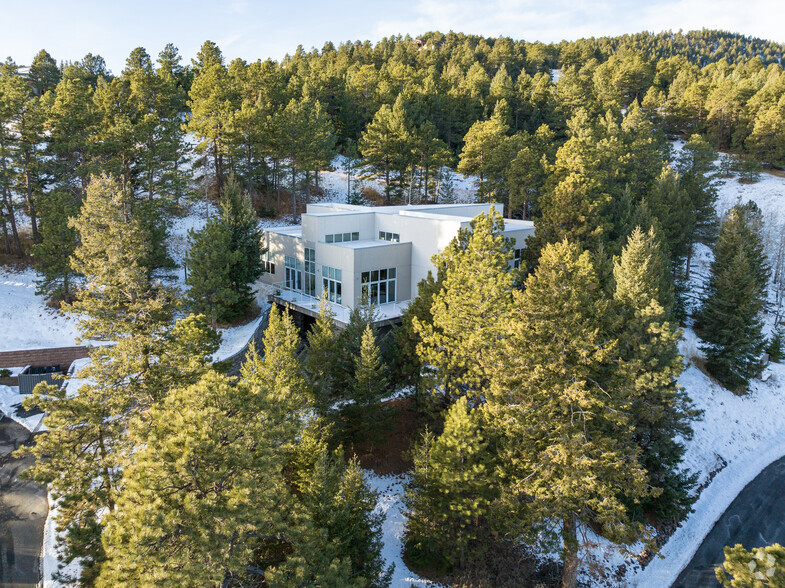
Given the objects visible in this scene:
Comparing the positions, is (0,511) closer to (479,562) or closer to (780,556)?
(479,562)

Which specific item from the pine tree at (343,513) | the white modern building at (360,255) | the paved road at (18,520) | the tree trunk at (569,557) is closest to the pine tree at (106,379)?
the paved road at (18,520)

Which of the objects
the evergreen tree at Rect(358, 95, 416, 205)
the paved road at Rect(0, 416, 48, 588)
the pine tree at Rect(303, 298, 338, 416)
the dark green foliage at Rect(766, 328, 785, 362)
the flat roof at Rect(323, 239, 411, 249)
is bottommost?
the dark green foliage at Rect(766, 328, 785, 362)

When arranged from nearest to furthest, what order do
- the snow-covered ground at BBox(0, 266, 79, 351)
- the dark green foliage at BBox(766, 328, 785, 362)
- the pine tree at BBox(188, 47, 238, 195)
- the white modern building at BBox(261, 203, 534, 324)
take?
the snow-covered ground at BBox(0, 266, 79, 351) → the white modern building at BBox(261, 203, 534, 324) → the dark green foliage at BBox(766, 328, 785, 362) → the pine tree at BBox(188, 47, 238, 195)

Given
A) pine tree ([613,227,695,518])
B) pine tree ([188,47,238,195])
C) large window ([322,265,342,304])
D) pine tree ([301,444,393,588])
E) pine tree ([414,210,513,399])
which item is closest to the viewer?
pine tree ([301,444,393,588])

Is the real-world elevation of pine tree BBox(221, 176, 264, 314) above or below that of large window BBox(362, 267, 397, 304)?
above

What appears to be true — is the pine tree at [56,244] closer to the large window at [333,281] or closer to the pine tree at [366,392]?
the large window at [333,281]

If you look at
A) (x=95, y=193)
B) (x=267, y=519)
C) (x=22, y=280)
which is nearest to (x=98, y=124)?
(x=22, y=280)

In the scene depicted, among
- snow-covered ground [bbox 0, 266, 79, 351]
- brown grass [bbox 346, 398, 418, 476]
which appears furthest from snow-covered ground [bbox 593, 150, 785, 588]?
snow-covered ground [bbox 0, 266, 79, 351]

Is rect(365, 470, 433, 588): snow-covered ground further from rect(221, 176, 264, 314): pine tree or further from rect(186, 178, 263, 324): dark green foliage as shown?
rect(221, 176, 264, 314): pine tree
